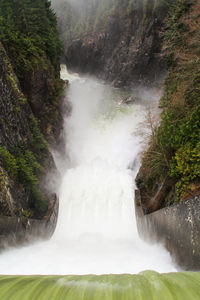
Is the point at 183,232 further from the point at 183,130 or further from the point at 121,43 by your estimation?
the point at 121,43

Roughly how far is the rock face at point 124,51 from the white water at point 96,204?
13.9ft

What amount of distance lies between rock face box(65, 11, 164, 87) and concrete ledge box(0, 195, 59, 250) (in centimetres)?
2667

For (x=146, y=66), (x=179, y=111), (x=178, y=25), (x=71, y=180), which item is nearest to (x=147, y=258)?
(x=179, y=111)

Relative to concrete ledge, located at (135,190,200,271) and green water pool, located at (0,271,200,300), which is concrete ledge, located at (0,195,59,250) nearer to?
green water pool, located at (0,271,200,300)

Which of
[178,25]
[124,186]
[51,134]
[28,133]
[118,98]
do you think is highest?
[118,98]

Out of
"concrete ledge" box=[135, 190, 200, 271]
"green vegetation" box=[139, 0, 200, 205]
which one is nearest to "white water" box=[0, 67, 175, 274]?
"concrete ledge" box=[135, 190, 200, 271]

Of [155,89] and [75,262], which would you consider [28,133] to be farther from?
[155,89]

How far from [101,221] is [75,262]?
575 centimetres

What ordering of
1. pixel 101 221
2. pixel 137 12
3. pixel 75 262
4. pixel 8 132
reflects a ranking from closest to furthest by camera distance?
pixel 75 262
pixel 8 132
pixel 101 221
pixel 137 12

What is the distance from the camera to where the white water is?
17.5ft

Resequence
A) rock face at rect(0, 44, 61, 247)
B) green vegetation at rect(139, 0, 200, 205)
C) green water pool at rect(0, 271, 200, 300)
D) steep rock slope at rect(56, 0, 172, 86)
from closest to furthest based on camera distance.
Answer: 1. green water pool at rect(0, 271, 200, 300)
2. green vegetation at rect(139, 0, 200, 205)
3. rock face at rect(0, 44, 61, 247)
4. steep rock slope at rect(56, 0, 172, 86)

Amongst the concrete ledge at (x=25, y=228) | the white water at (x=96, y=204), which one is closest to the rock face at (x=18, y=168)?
the concrete ledge at (x=25, y=228)

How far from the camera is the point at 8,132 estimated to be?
7.68 meters

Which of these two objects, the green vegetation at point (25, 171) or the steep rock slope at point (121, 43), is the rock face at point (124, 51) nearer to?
the steep rock slope at point (121, 43)
